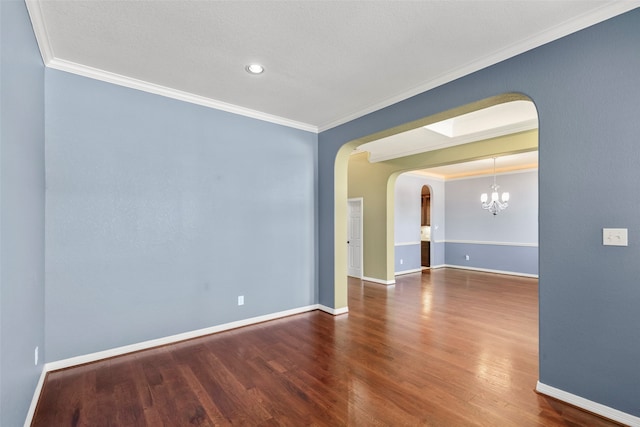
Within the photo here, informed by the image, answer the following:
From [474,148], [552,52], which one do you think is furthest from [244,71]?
[474,148]

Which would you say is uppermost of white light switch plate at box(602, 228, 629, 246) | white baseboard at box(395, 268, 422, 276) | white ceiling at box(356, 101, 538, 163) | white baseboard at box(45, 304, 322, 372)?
white ceiling at box(356, 101, 538, 163)

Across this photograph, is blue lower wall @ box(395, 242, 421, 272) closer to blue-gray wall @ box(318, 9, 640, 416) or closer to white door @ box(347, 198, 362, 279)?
white door @ box(347, 198, 362, 279)

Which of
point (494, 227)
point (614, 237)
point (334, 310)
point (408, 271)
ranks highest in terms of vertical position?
point (614, 237)

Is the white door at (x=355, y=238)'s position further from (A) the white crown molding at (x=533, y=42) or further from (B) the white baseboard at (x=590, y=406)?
(B) the white baseboard at (x=590, y=406)

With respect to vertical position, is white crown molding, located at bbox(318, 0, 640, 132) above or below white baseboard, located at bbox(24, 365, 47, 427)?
above

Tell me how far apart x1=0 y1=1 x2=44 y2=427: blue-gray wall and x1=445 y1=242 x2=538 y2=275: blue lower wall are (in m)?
9.18

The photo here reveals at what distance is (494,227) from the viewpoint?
8234mm

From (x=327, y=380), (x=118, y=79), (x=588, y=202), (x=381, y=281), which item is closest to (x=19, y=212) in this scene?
(x=118, y=79)

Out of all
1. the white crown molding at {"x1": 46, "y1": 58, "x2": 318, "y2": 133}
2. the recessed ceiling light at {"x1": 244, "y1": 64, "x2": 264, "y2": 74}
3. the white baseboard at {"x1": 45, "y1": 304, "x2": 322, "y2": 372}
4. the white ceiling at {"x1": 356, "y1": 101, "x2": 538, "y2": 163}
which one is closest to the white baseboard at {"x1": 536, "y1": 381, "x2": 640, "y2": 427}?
the white baseboard at {"x1": 45, "y1": 304, "x2": 322, "y2": 372}

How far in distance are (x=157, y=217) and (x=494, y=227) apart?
836 cm

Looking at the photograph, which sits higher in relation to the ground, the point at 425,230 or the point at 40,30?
the point at 40,30

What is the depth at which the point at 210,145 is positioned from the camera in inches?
143

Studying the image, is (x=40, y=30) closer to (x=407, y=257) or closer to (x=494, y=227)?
(x=407, y=257)

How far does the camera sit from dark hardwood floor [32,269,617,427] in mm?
2102
